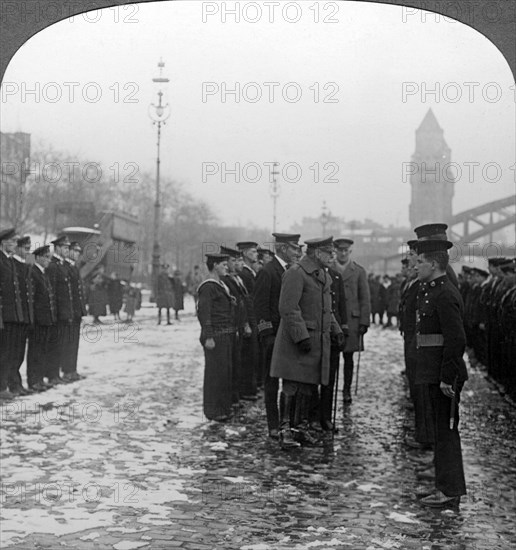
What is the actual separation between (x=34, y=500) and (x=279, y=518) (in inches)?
62.1

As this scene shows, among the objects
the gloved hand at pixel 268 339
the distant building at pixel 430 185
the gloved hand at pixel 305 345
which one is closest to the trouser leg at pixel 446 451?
the gloved hand at pixel 305 345

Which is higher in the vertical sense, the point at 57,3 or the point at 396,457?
the point at 57,3

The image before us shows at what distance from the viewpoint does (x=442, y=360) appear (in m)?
6.16

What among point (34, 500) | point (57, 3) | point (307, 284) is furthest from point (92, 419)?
point (57, 3)

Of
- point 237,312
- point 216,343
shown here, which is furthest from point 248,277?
point 216,343

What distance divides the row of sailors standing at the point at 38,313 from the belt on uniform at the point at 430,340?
5.90m

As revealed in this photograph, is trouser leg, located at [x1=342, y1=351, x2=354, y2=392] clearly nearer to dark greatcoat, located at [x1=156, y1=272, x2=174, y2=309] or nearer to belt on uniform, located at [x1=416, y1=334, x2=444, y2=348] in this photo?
belt on uniform, located at [x1=416, y1=334, x2=444, y2=348]

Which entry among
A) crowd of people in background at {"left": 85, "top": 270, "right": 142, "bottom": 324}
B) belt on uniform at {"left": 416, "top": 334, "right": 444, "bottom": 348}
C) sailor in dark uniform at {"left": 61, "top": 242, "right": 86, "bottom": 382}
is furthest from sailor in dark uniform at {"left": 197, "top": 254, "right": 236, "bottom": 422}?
crowd of people in background at {"left": 85, "top": 270, "right": 142, "bottom": 324}

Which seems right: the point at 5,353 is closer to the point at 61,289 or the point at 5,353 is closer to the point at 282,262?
the point at 61,289

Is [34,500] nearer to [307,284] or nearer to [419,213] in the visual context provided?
[307,284]

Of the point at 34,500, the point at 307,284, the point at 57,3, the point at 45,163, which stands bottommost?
the point at 34,500

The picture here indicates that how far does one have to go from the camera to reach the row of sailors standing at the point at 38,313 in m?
Result: 11.0

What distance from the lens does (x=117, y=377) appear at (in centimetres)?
1337

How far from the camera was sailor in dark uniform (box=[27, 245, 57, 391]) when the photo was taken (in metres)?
11.7
